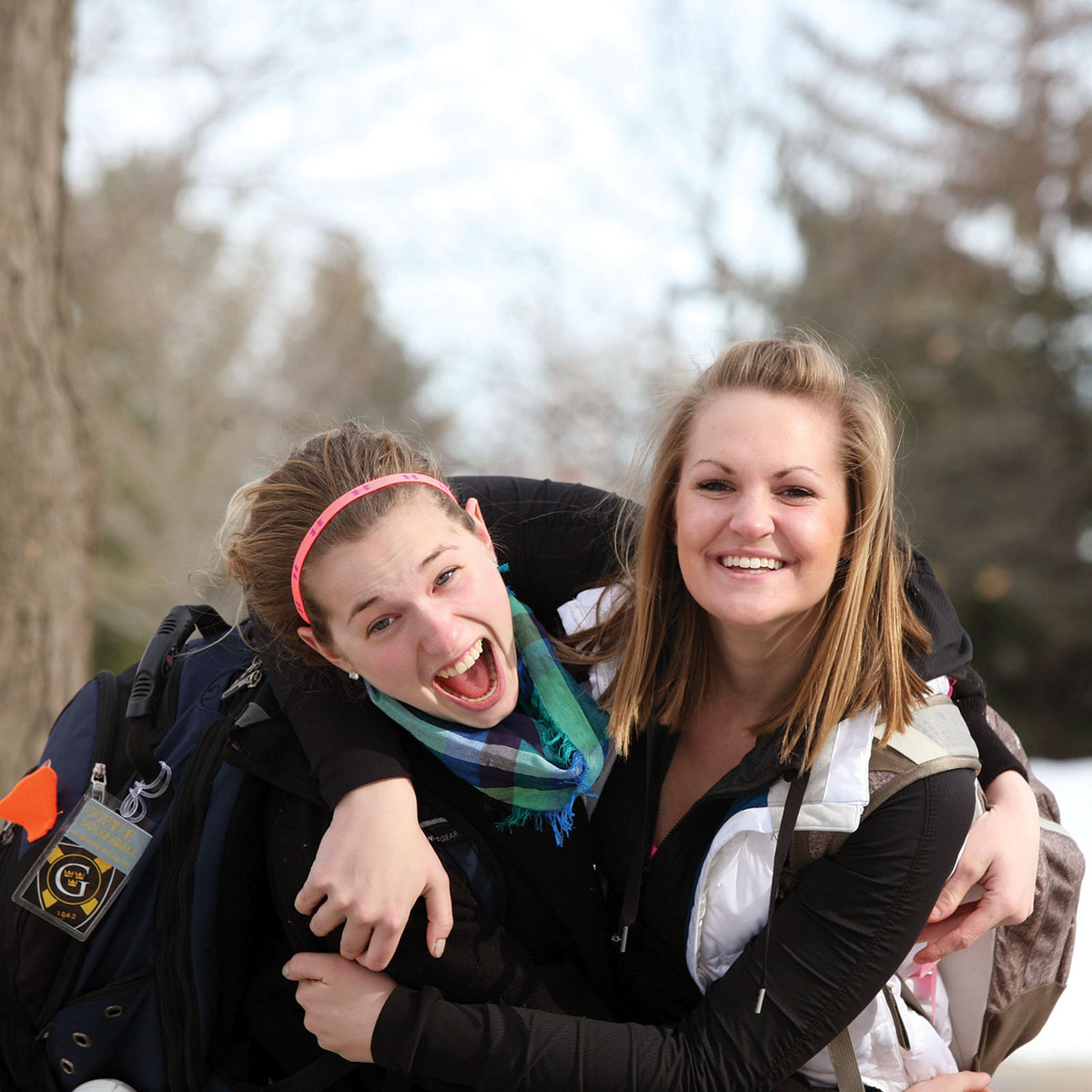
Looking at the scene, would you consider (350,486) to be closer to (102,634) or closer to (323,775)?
(323,775)

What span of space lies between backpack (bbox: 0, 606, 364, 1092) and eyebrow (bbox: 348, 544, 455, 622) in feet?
0.88

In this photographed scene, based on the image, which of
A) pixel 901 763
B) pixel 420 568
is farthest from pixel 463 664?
pixel 901 763

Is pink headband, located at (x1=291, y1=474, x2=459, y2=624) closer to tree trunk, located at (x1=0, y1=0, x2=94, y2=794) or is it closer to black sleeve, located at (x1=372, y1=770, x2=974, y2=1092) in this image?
black sleeve, located at (x1=372, y1=770, x2=974, y2=1092)

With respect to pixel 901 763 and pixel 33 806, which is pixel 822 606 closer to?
pixel 901 763

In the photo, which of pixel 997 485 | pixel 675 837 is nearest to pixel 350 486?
pixel 675 837

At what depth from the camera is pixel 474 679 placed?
197cm

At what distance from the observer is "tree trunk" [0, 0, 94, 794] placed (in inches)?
113

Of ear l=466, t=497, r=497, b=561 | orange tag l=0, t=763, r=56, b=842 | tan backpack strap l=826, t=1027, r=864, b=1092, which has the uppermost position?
ear l=466, t=497, r=497, b=561

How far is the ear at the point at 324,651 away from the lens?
6.49ft

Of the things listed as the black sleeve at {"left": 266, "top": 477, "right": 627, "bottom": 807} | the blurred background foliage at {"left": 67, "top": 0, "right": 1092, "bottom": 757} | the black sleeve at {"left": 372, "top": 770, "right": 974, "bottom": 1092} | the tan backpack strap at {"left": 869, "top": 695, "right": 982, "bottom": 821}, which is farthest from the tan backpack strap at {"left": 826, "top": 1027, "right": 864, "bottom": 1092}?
the blurred background foliage at {"left": 67, "top": 0, "right": 1092, "bottom": 757}

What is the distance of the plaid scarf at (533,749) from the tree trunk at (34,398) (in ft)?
4.96

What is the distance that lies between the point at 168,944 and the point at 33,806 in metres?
0.36

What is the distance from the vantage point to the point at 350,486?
197 centimetres

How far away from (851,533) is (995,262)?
1142 centimetres
